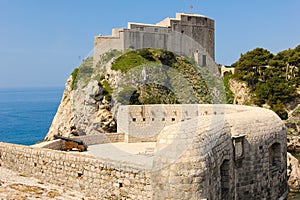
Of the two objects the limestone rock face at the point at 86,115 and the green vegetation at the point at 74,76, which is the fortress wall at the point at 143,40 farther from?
the limestone rock face at the point at 86,115

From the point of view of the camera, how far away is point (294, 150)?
29312 mm

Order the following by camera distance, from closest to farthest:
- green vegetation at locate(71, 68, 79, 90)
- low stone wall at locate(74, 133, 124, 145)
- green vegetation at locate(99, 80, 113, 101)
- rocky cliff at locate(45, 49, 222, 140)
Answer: low stone wall at locate(74, 133, 124, 145), rocky cliff at locate(45, 49, 222, 140), green vegetation at locate(99, 80, 113, 101), green vegetation at locate(71, 68, 79, 90)

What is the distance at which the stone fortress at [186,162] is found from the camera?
7891 millimetres

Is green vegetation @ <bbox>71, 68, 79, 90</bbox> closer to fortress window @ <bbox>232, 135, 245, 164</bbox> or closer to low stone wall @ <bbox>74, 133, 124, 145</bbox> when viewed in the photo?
low stone wall @ <bbox>74, 133, 124, 145</bbox>

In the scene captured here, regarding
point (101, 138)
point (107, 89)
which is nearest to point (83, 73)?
point (107, 89)

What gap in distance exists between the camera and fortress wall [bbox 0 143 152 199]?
27.9 ft

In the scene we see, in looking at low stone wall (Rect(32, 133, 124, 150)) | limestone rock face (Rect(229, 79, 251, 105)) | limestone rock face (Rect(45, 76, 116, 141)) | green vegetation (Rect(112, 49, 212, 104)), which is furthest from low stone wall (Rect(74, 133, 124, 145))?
limestone rock face (Rect(229, 79, 251, 105))

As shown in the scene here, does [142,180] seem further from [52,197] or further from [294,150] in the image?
[294,150]

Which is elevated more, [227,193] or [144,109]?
[144,109]

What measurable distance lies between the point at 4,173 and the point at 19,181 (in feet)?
4.69

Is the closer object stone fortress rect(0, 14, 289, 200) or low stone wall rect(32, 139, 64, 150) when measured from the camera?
stone fortress rect(0, 14, 289, 200)

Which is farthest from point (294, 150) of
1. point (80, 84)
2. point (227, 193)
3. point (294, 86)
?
point (227, 193)

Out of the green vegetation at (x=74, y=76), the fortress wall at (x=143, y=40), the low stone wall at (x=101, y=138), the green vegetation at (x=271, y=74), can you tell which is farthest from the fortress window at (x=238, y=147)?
the fortress wall at (x=143, y=40)

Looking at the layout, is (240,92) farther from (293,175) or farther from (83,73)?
(293,175)
